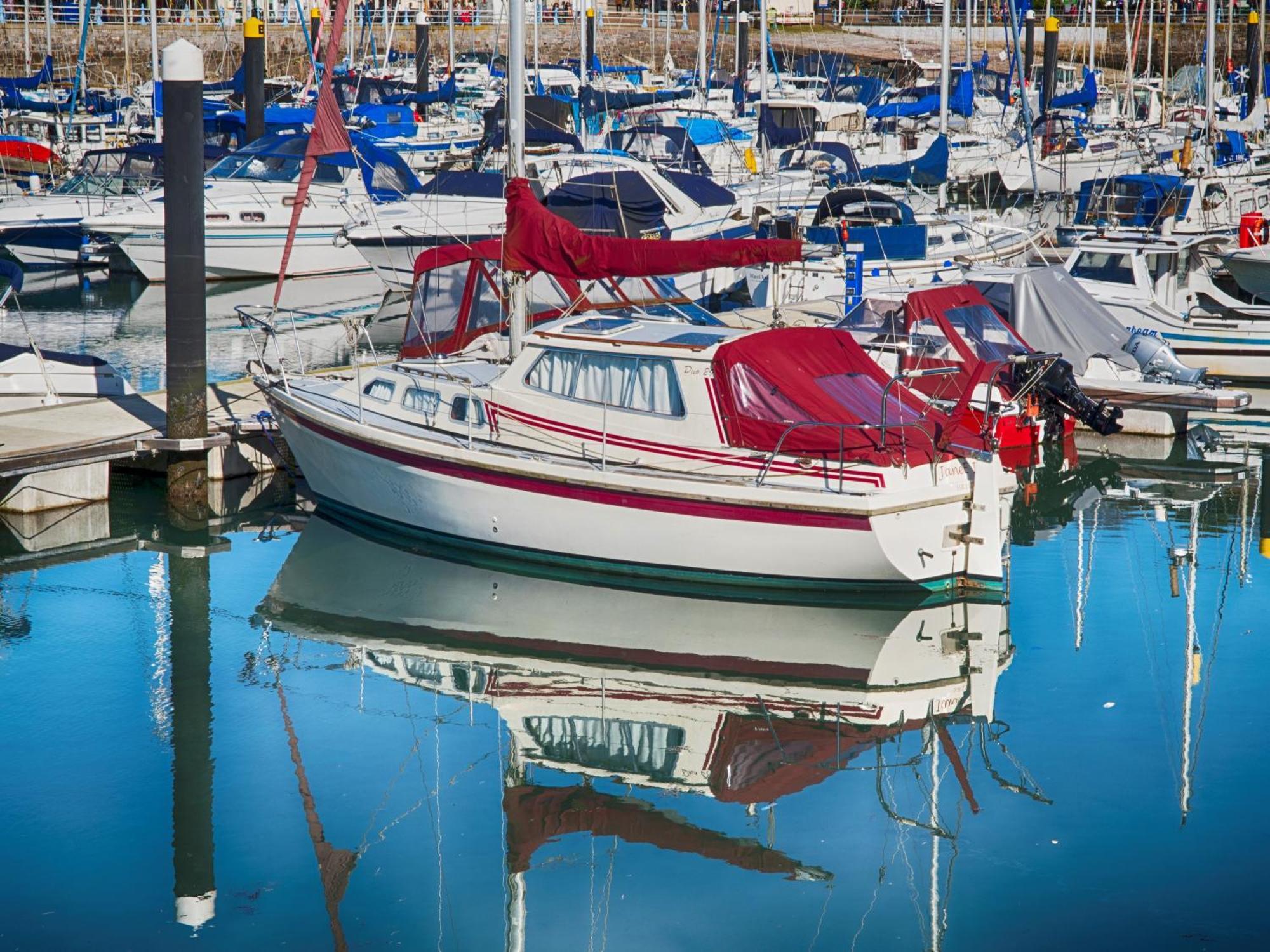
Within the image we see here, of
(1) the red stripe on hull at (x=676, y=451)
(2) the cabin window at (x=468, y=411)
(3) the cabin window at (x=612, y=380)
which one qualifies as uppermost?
(3) the cabin window at (x=612, y=380)

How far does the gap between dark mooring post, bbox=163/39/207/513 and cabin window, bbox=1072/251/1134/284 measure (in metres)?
11.9

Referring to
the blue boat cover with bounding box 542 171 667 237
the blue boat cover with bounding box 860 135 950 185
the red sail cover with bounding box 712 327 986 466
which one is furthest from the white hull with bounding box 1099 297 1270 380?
the blue boat cover with bounding box 860 135 950 185

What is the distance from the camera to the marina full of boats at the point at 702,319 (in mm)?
12492

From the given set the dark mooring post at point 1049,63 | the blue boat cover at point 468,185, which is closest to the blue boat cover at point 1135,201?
the blue boat cover at point 468,185

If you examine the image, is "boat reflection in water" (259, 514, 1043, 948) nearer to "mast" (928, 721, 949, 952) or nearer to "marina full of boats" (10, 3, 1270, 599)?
"mast" (928, 721, 949, 952)

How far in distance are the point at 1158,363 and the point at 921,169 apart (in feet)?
41.2

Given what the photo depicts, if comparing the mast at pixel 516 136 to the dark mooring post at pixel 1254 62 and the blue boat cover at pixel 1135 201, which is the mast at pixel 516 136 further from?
the dark mooring post at pixel 1254 62

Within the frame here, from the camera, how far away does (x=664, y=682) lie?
11414 mm

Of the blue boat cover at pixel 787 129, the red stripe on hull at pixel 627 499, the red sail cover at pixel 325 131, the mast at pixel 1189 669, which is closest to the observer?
the mast at pixel 1189 669

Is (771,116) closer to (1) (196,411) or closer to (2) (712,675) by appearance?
(1) (196,411)

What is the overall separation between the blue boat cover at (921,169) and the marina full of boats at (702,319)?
0.11m

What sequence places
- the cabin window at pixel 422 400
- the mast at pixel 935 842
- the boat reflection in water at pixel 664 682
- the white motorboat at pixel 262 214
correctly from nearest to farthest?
the mast at pixel 935 842
the boat reflection in water at pixel 664 682
the cabin window at pixel 422 400
the white motorboat at pixel 262 214

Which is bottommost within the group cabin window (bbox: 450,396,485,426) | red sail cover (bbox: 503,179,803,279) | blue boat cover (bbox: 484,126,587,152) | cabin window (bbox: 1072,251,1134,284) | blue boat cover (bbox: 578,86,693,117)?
cabin window (bbox: 450,396,485,426)

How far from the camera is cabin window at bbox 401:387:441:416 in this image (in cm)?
1381
